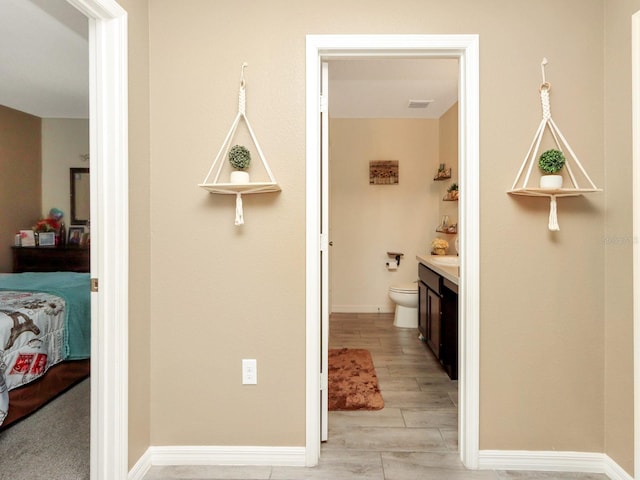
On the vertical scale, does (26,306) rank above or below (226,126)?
below

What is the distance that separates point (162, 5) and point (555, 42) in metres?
1.95

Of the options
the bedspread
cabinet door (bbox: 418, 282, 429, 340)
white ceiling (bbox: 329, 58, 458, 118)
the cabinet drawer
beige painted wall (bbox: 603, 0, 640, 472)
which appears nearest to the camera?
beige painted wall (bbox: 603, 0, 640, 472)

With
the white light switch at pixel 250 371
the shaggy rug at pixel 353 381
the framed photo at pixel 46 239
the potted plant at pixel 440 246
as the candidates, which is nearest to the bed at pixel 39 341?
the framed photo at pixel 46 239

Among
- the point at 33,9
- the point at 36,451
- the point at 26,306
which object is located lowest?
the point at 36,451

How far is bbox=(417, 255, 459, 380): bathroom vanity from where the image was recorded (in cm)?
273

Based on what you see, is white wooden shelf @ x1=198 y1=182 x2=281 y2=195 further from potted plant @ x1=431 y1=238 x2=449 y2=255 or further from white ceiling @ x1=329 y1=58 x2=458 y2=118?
potted plant @ x1=431 y1=238 x2=449 y2=255

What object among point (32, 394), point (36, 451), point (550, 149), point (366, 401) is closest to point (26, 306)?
point (32, 394)

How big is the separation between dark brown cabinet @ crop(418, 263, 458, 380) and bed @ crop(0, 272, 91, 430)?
8.94ft

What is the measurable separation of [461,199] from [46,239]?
14.8 feet

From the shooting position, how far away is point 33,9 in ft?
7.09

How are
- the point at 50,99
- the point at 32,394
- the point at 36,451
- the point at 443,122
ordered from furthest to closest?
the point at 443,122 → the point at 50,99 → the point at 32,394 → the point at 36,451

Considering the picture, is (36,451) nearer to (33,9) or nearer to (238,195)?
(238,195)

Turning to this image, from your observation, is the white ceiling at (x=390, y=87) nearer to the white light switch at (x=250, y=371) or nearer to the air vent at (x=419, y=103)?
the air vent at (x=419, y=103)

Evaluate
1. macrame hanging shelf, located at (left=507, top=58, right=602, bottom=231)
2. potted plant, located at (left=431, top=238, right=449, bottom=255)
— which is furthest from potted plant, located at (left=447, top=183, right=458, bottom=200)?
macrame hanging shelf, located at (left=507, top=58, right=602, bottom=231)
